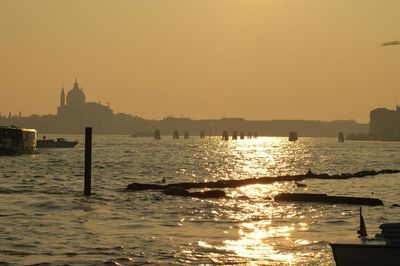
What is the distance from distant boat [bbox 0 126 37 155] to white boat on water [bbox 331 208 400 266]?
383 feet

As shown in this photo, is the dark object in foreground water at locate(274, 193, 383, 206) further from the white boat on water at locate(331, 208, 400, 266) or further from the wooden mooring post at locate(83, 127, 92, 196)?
the white boat on water at locate(331, 208, 400, 266)

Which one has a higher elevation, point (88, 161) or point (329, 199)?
point (88, 161)

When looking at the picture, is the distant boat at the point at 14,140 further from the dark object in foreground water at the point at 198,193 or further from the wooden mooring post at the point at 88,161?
the dark object in foreground water at the point at 198,193

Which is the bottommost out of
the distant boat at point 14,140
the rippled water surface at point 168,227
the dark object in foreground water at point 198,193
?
the rippled water surface at point 168,227

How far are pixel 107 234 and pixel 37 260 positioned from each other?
6.64 metres

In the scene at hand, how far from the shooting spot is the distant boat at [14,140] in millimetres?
134125

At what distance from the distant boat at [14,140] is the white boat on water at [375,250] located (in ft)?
383

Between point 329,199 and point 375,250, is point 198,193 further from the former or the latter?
point 375,250

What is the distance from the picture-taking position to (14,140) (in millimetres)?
140375

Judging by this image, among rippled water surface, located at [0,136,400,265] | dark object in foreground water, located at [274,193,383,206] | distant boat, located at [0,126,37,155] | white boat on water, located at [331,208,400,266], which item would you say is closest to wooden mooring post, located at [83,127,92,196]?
rippled water surface, located at [0,136,400,265]

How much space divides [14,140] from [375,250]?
127 metres

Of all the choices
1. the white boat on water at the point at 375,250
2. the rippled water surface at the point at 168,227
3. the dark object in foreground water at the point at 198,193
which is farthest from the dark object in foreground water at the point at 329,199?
the white boat on water at the point at 375,250

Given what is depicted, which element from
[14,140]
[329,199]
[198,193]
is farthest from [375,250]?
[14,140]

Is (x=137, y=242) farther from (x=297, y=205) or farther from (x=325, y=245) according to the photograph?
(x=297, y=205)
